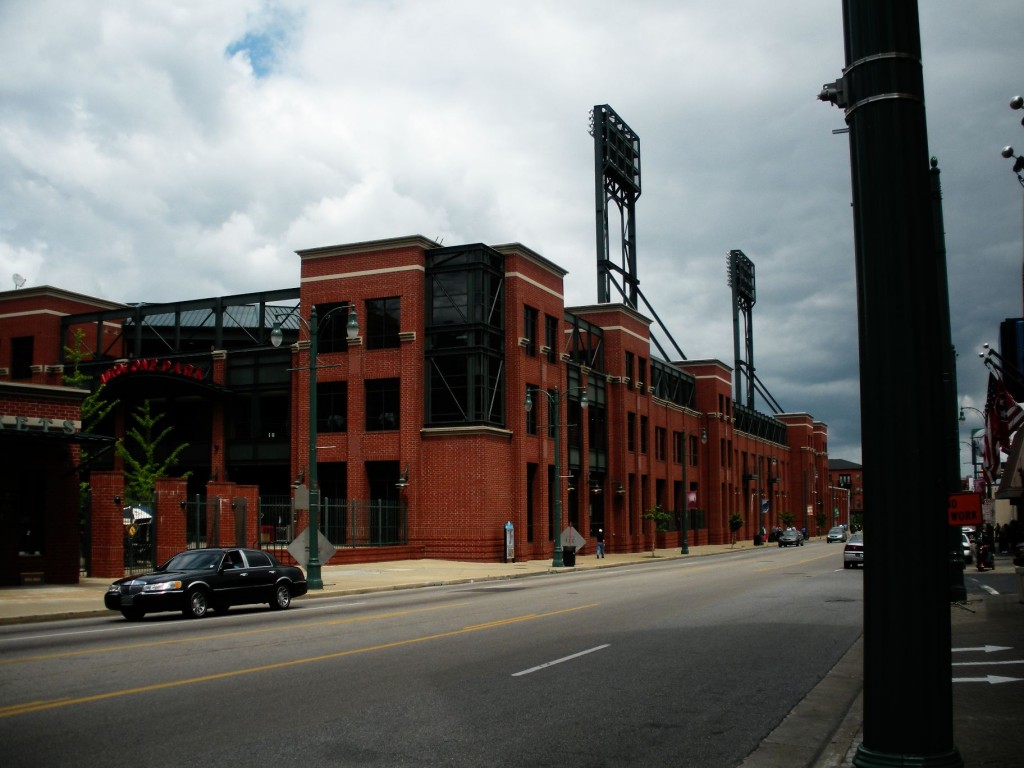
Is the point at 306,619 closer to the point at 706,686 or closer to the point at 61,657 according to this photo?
the point at 61,657

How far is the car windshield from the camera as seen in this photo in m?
21.3

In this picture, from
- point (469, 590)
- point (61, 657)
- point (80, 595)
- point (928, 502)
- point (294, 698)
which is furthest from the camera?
point (469, 590)

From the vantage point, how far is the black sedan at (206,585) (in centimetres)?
2011

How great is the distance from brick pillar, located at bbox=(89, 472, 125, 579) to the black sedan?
10.4m

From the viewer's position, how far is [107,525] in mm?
31859

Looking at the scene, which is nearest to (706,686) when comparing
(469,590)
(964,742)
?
(964,742)

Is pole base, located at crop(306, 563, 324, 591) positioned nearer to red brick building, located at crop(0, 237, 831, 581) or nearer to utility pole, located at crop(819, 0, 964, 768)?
red brick building, located at crop(0, 237, 831, 581)

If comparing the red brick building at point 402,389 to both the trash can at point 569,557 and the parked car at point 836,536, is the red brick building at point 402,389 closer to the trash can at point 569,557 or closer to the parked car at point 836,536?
the trash can at point 569,557

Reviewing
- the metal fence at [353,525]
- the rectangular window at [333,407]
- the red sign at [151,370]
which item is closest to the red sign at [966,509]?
the metal fence at [353,525]

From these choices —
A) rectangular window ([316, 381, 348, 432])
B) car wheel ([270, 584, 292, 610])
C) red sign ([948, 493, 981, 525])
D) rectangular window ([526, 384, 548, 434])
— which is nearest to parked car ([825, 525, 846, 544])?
rectangular window ([526, 384, 548, 434])

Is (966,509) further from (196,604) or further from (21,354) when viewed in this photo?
(21,354)

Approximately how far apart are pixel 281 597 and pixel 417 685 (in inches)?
489

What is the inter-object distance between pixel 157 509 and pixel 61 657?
19892 mm

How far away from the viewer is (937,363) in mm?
5348
